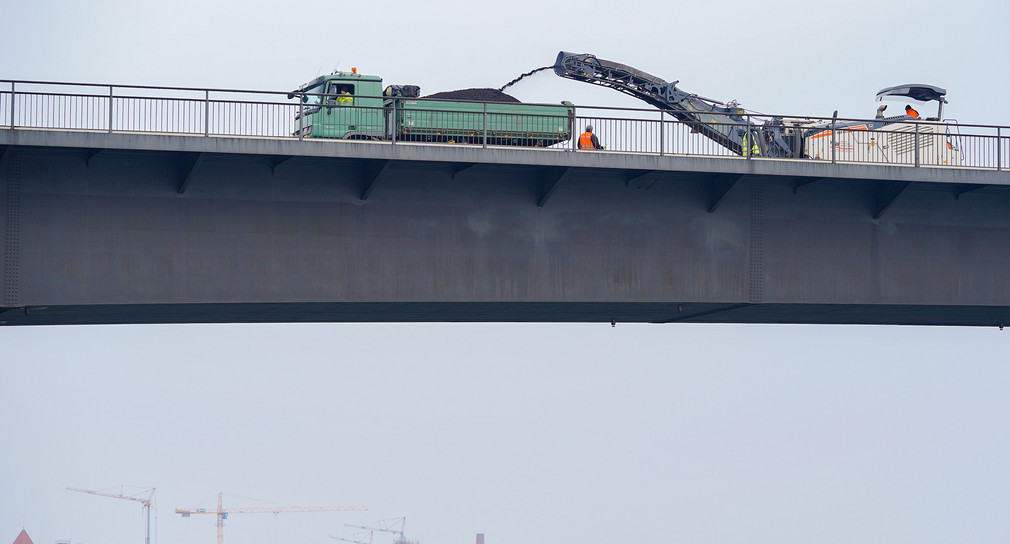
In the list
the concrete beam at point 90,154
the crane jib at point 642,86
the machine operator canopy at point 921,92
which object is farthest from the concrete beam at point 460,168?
the machine operator canopy at point 921,92

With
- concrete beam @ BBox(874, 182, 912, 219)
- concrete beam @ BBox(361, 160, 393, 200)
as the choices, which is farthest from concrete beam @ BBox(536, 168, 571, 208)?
concrete beam @ BBox(874, 182, 912, 219)

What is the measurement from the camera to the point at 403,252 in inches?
1155

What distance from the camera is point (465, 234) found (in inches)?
1171

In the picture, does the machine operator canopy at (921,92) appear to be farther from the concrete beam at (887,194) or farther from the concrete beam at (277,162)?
the concrete beam at (277,162)

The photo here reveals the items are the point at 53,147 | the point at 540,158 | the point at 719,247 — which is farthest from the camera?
the point at 719,247

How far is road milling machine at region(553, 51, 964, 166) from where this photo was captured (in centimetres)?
3628

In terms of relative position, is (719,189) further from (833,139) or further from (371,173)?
(371,173)

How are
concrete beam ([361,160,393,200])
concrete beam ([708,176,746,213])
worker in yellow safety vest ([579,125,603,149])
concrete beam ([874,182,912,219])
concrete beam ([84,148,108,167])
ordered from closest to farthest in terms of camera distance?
1. concrete beam ([84,148,108,167])
2. concrete beam ([361,160,393,200])
3. concrete beam ([708,176,746,213])
4. concrete beam ([874,182,912,219])
5. worker in yellow safety vest ([579,125,603,149])

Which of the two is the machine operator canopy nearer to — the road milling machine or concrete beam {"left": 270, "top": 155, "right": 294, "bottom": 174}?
the road milling machine

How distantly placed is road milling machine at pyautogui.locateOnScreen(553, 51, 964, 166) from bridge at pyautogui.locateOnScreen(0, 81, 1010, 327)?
199 cm

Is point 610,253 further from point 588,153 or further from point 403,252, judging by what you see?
point 403,252

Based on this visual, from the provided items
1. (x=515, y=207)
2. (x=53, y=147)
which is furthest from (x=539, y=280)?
(x=53, y=147)

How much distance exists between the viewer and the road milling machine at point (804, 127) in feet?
119

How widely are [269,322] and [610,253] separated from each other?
9902 mm
